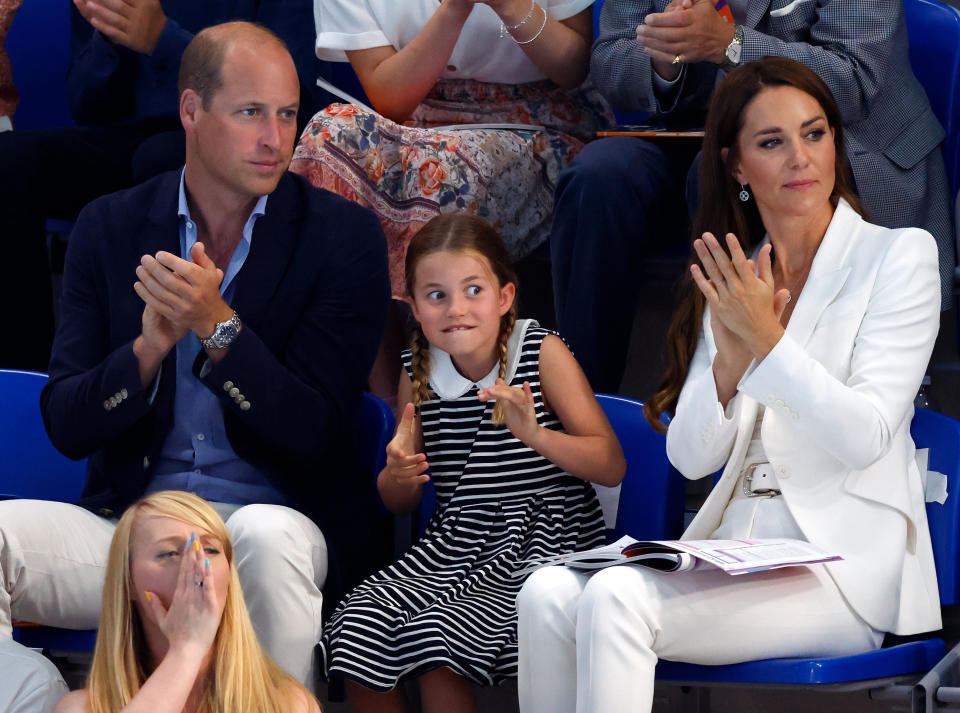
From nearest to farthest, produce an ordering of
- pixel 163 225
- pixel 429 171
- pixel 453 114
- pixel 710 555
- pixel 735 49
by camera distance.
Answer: pixel 710 555
pixel 163 225
pixel 735 49
pixel 429 171
pixel 453 114

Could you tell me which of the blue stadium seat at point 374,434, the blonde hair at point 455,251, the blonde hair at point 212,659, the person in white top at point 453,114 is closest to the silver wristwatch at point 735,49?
the person in white top at point 453,114

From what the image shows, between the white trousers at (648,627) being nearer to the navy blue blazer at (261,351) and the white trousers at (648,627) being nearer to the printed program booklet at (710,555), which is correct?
the printed program booklet at (710,555)

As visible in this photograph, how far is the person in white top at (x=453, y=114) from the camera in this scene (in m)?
3.10

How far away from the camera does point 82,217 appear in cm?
269

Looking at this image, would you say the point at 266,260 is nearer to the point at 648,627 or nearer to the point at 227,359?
the point at 227,359

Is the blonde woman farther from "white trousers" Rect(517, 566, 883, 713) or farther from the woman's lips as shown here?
the woman's lips

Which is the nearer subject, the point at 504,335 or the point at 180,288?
the point at 180,288

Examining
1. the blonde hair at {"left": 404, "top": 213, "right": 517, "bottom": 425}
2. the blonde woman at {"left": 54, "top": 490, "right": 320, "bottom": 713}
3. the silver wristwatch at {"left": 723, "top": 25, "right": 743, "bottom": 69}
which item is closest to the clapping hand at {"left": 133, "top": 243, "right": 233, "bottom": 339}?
the blonde woman at {"left": 54, "top": 490, "right": 320, "bottom": 713}

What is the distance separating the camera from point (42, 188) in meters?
3.29

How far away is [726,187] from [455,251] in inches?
19.9

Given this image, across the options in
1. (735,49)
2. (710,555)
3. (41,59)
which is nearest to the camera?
(710,555)

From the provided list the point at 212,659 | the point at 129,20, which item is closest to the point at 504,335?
the point at 212,659

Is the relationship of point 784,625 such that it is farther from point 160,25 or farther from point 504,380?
point 160,25

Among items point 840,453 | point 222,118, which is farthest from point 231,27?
point 840,453
